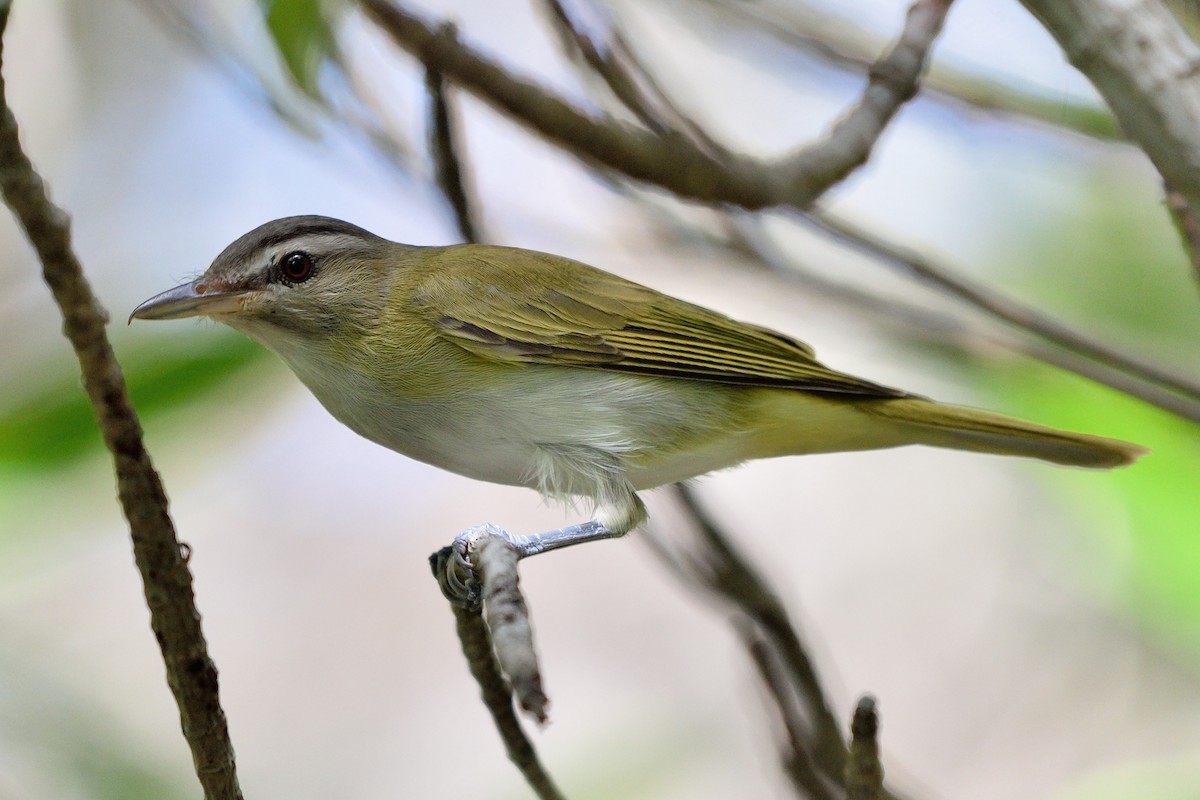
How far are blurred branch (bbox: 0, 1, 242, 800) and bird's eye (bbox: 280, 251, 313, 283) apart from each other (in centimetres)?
136

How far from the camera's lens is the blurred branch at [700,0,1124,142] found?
123 inches

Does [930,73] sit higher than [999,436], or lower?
higher

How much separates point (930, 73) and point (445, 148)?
1879 mm

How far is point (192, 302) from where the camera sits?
2.61 m

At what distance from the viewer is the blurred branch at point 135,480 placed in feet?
4.23

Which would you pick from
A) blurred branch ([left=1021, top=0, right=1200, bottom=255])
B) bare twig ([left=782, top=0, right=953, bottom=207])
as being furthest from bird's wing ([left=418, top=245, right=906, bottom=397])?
blurred branch ([left=1021, top=0, right=1200, bottom=255])

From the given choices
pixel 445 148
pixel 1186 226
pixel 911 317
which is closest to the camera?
pixel 1186 226

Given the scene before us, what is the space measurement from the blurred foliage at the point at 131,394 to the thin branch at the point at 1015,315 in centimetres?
156

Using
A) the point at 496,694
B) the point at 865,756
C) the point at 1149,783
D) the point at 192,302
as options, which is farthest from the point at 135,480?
the point at 1149,783

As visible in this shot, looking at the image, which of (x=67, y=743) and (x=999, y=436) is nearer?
(x=67, y=743)

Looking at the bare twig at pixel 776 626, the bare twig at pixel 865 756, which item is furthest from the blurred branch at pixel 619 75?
the bare twig at pixel 865 756

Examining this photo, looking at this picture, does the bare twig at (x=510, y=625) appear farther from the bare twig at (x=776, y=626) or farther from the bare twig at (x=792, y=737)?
the bare twig at (x=776, y=626)

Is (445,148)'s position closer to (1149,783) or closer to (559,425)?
(559,425)

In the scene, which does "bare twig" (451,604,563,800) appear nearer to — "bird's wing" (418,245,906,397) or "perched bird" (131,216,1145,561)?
"perched bird" (131,216,1145,561)
